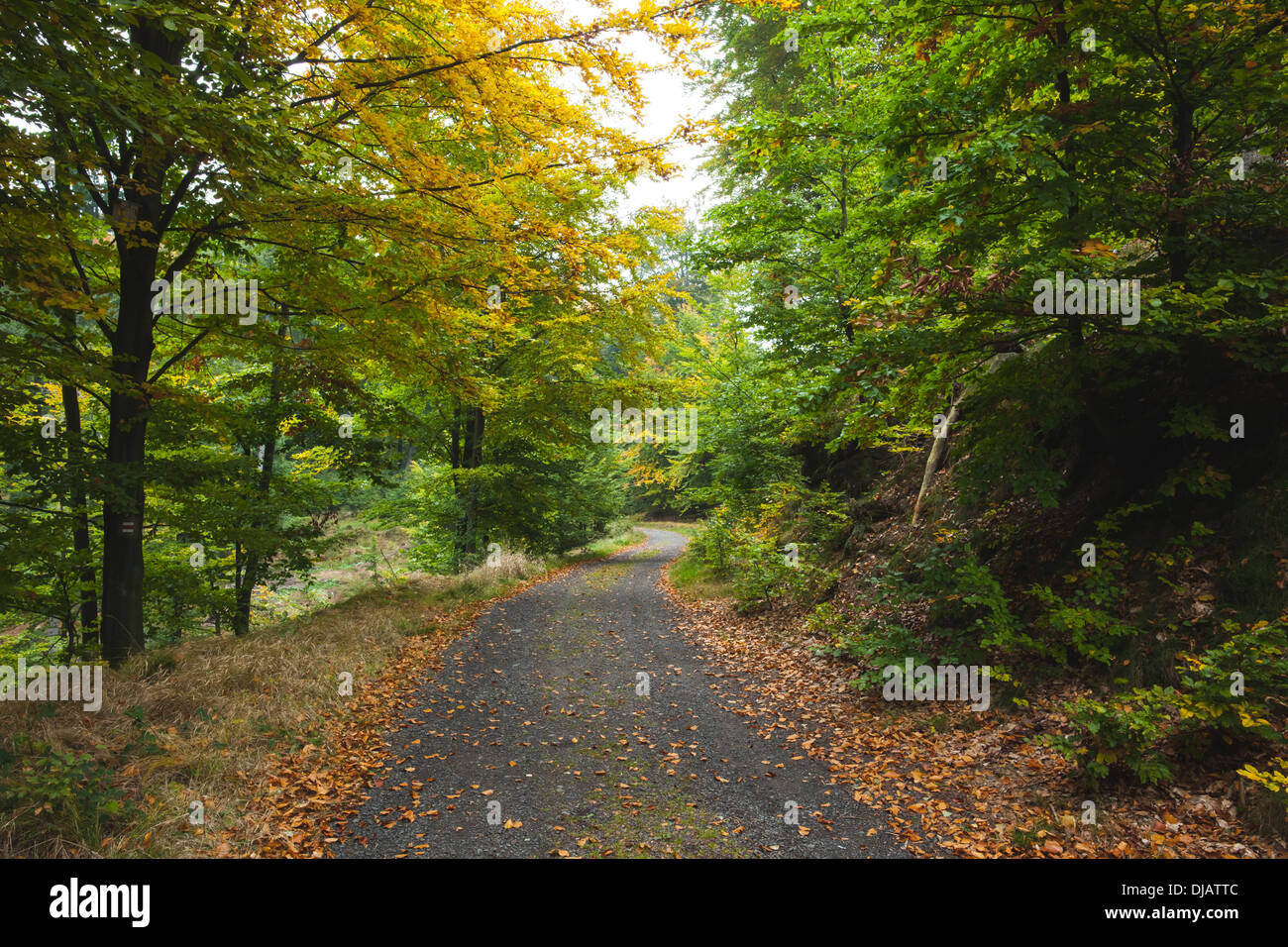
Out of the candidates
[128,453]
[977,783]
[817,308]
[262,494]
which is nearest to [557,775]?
[977,783]

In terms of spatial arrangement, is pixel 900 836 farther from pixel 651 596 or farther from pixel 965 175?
pixel 651 596

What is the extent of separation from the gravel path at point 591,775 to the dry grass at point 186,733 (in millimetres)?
957

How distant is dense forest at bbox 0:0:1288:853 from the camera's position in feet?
14.3

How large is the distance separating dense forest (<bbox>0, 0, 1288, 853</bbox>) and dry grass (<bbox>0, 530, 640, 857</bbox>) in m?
0.05

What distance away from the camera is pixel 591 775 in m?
5.30

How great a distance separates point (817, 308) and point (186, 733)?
32.9 feet

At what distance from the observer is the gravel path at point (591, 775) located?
4242mm

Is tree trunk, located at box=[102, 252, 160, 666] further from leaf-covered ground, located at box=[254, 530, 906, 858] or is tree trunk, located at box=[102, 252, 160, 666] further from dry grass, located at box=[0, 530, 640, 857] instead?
leaf-covered ground, located at box=[254, 530, 906, 858]

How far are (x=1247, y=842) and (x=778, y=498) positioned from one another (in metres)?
9.65

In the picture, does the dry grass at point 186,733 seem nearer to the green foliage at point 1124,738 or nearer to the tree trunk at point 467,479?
the tree trunk at point 467,479

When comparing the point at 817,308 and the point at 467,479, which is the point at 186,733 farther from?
the point at 817,308

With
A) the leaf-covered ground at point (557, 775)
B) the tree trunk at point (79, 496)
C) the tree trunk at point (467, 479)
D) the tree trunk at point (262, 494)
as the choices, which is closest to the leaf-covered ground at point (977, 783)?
the leaf-covered ground at point (557, 775)

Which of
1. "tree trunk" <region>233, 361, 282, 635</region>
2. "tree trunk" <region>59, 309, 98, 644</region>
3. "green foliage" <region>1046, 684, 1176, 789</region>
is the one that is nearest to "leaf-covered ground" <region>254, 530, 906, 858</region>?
"green foliage" <region>1046, 684, 1176, 789</region>

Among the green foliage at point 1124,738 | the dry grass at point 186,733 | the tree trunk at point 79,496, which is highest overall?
the tree trunk at point 79,496
